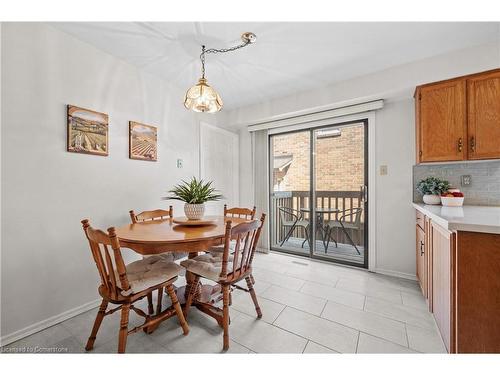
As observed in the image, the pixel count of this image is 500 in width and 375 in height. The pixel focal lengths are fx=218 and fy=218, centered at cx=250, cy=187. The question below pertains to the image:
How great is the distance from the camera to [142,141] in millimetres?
2406

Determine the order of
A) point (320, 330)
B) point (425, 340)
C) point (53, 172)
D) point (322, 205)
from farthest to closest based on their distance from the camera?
point (322, 205) → point (53, 172) → point (320, 330) → point (425, 340)

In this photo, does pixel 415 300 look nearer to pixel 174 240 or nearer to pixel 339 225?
pixel 339 225

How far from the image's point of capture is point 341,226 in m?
3.49

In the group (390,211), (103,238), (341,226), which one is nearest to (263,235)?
(341,226)

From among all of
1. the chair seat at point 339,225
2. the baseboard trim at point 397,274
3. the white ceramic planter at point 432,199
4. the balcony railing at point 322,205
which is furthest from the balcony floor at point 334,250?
the white ceramic planter at point 432,199

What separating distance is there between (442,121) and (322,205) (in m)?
1.93

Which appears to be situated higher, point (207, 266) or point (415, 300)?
point (207, 266)

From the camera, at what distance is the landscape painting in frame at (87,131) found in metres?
1.85

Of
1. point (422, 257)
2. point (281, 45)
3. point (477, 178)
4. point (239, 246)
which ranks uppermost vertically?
point (281, 45)

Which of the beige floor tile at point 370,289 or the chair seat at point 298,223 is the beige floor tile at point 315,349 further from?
the chair seat at point 298,223

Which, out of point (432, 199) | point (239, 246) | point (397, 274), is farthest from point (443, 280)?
point (397, 274)

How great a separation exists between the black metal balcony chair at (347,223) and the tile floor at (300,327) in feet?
3.54

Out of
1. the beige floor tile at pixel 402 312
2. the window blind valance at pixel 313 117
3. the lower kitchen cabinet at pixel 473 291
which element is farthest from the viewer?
the window blind valance at pixel 313 117
